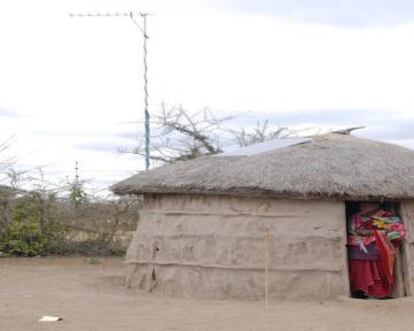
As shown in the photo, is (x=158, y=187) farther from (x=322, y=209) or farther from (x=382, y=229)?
(x=382, y=229)

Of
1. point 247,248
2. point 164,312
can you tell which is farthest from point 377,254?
point 164,312

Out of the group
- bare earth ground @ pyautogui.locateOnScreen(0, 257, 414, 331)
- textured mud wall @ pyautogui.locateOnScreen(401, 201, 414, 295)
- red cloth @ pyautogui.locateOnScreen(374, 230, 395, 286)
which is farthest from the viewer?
textured mud wall @ pyautogui.locateOnScreen(401, 201, 414, 295)

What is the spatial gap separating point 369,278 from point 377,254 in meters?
0.35

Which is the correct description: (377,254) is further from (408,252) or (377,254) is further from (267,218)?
(267,218)

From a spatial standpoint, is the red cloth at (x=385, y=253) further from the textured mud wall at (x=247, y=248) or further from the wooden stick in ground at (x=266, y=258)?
the wooden stick in ground at (x=266, y=258)

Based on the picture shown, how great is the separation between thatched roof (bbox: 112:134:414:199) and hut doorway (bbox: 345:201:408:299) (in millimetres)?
485

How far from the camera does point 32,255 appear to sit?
1766 cm

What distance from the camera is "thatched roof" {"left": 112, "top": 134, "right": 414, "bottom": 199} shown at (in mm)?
10672

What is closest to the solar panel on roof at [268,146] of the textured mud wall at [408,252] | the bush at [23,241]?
the textured mud wall at [408,252]

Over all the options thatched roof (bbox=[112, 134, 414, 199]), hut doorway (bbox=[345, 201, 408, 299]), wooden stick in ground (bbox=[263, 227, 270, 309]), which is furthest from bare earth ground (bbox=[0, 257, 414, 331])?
thatched roof (bbox=[112, 134, 414, 199])

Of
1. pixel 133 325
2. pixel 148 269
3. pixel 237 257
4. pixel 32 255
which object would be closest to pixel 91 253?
pixel 32 255

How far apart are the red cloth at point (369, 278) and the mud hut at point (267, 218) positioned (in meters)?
0.27

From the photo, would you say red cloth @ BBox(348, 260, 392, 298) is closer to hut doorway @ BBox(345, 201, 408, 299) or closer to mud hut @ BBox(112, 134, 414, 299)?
hut doorway @ BBox(345, 201, 408, 299)

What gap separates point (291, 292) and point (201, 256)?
1.31 meters
